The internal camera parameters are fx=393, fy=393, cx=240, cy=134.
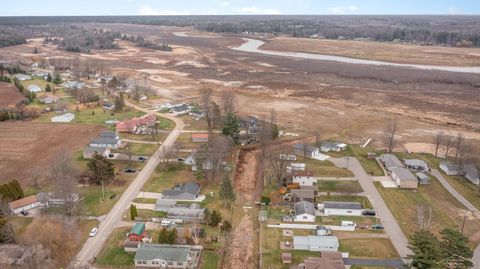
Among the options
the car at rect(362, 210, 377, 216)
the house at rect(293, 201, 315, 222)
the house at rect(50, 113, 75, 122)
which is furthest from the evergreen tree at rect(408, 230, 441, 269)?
the house at rect(50, 113, 75, 122)

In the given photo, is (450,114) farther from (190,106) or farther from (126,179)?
(126,179)

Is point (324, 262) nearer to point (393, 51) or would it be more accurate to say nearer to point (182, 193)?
point (182, 193)

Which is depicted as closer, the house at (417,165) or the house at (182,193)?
the house at (182,193)

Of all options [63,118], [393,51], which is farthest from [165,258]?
[393,51]

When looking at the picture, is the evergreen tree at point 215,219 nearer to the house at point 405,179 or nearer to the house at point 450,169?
the house at point 405,179

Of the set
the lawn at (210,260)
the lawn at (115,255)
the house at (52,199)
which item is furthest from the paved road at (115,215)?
the lawn at (210,260)

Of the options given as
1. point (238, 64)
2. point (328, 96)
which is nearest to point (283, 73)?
point (238, 64)
